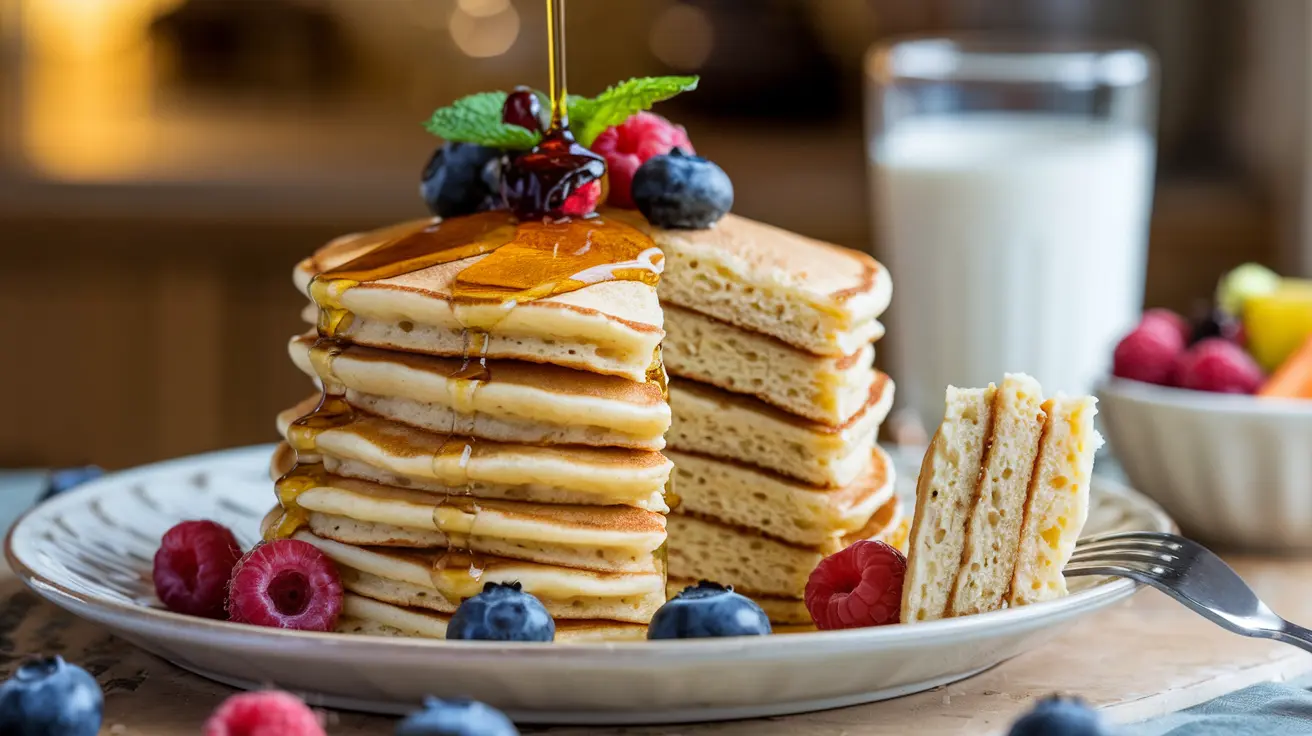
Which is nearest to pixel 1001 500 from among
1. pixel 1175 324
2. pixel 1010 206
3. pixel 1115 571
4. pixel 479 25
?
pixel 1115 571

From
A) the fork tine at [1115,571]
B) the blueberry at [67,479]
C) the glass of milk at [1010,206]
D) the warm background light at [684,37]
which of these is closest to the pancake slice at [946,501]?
the fork tine at [1115,571]

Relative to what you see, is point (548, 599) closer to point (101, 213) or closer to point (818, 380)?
point (818, 380)

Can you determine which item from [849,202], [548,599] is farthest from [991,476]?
[849,202]

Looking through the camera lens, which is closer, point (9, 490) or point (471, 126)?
point (471, 126)

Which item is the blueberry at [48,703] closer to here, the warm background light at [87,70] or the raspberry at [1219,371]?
the raspberry at [1219,371]

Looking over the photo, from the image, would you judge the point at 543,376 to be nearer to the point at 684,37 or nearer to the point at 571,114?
the point at 571,114

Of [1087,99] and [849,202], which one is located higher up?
[1087,99]
